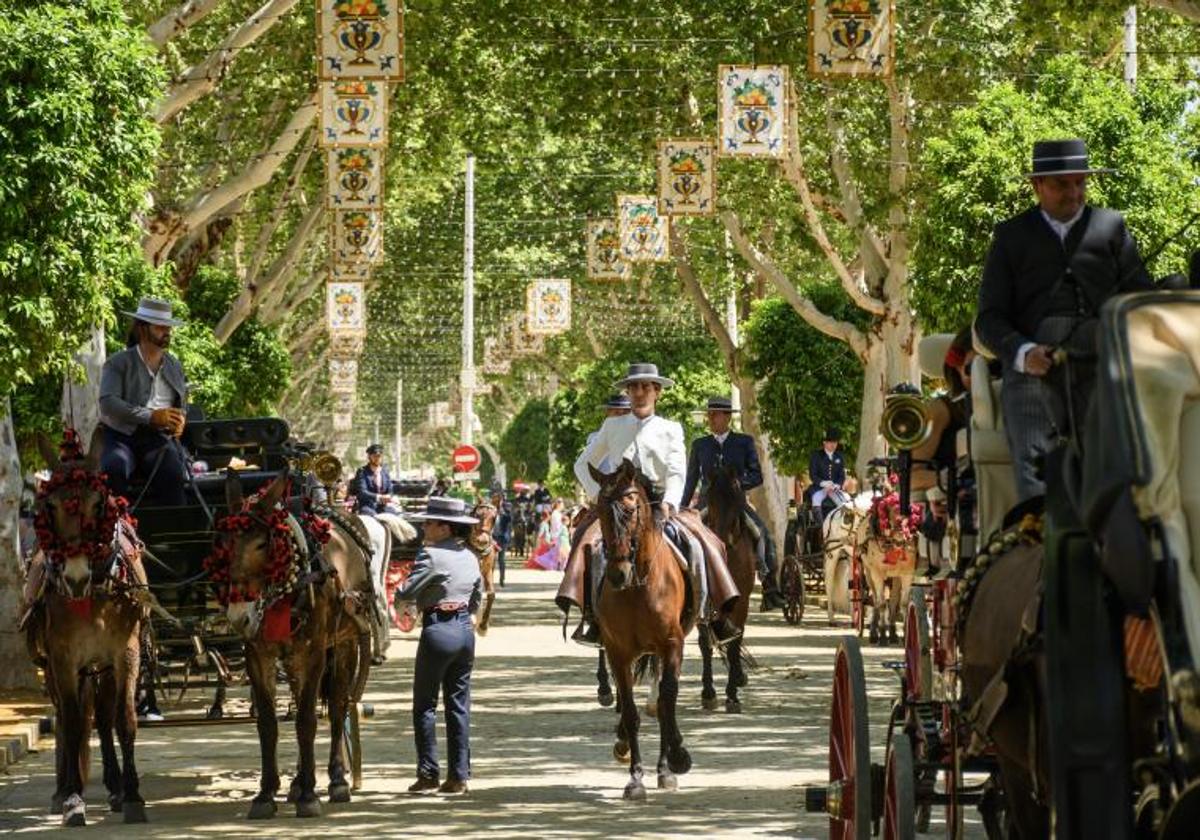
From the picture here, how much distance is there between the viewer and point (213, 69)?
26828mm

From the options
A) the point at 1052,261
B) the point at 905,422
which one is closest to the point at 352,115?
the point at 905,422

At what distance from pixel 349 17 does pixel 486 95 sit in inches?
592

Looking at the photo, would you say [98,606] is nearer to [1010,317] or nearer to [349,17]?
[1010,317]

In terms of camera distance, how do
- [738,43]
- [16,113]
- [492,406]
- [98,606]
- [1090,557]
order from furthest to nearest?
[492,406]
[738,43]
[16,113]
[98,606]
[1090,557]

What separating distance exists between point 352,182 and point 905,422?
1073 inches

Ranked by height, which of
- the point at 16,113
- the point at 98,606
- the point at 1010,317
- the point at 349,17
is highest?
the point at 349,17

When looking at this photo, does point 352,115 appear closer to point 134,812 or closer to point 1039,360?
point 134,812

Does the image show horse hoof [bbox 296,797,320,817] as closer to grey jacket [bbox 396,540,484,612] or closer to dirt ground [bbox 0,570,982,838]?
dirt ground [bbox 0,570,982,838]

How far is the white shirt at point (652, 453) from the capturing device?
56.6 feet

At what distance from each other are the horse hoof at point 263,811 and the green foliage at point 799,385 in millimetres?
32845

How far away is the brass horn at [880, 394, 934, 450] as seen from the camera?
980cm

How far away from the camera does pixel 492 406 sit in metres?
120

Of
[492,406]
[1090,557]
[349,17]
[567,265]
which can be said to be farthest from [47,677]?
[492,406]

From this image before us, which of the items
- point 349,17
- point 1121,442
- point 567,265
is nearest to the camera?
point 1121,442
